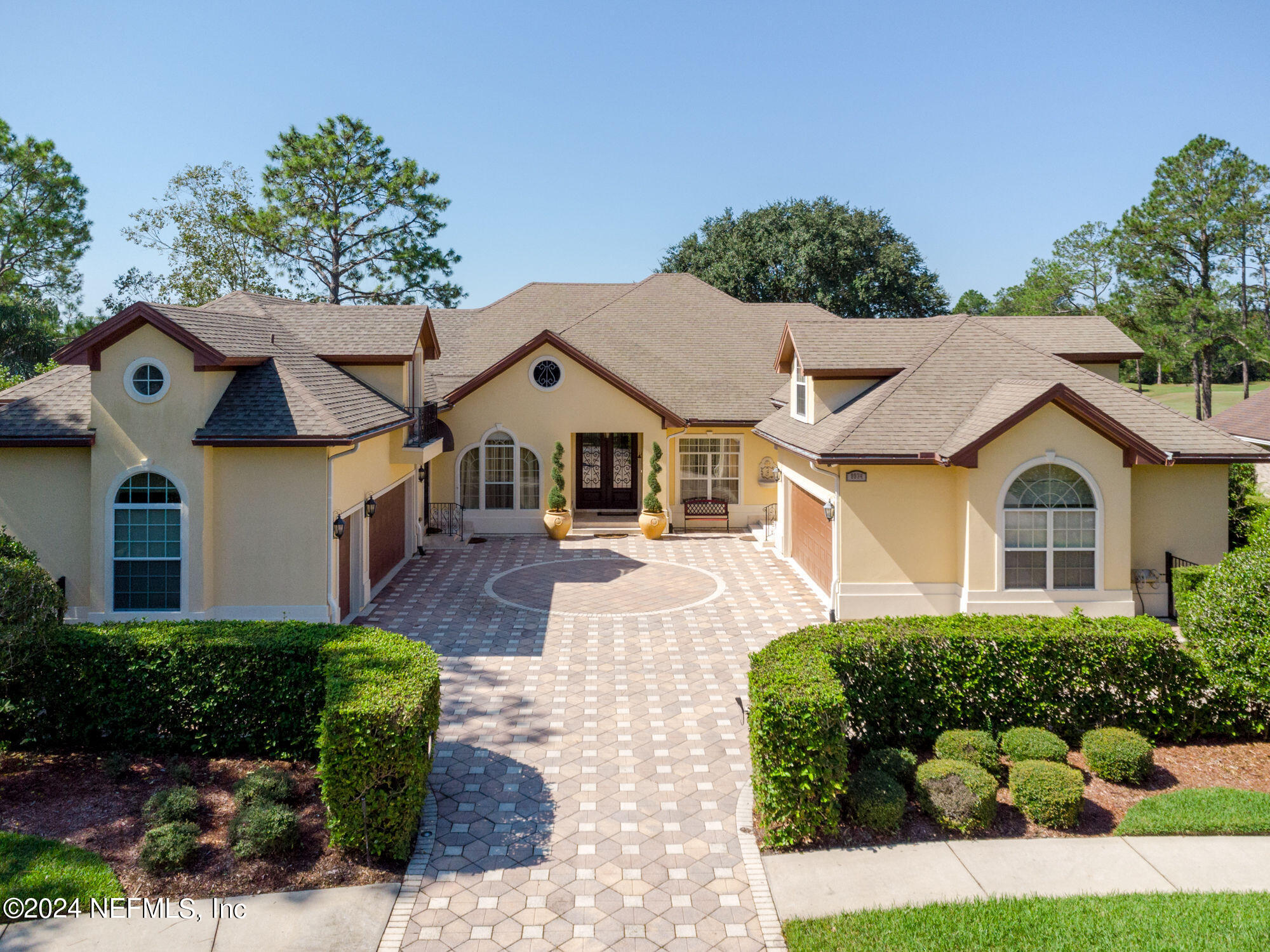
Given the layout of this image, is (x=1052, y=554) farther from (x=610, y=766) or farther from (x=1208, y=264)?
(x=1208, y=264)

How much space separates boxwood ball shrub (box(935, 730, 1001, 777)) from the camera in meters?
9.52

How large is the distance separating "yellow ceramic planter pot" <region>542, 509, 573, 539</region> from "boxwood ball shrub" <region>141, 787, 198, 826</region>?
649 inches

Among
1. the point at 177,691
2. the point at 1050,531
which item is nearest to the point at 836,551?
the point at 1050,531

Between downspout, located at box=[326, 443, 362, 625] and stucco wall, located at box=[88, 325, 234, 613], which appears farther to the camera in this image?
downspout, located at box=[326, 443, 362, 625]

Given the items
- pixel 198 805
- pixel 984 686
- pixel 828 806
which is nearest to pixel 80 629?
pixel 198 805

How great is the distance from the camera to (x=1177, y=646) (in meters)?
10.6

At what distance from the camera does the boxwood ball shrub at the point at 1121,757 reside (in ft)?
31.2

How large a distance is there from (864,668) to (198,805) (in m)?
7.52

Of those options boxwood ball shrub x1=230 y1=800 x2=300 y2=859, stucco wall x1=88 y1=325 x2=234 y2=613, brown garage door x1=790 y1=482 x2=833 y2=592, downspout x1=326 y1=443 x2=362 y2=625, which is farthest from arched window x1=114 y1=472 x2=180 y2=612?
brown garage door x1=790 y1=482 x2=833 y2=592


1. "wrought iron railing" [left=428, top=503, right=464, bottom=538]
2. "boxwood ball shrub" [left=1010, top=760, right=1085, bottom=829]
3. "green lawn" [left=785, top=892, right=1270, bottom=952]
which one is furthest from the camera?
"wrought iron railing" [left=428, top=503, right=464, bottom=538]

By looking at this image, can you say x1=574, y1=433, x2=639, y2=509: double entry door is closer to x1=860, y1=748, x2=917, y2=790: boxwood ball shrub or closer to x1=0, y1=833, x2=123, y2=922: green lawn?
x1=860, y1=748, x2=917, y2=790: boxwood ball shrub

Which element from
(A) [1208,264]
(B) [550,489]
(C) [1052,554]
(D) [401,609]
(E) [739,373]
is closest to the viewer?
(C) [1052,554]

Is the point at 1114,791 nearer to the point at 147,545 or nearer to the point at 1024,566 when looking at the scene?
the point at 1024,566

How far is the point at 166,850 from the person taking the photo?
25.3ft
